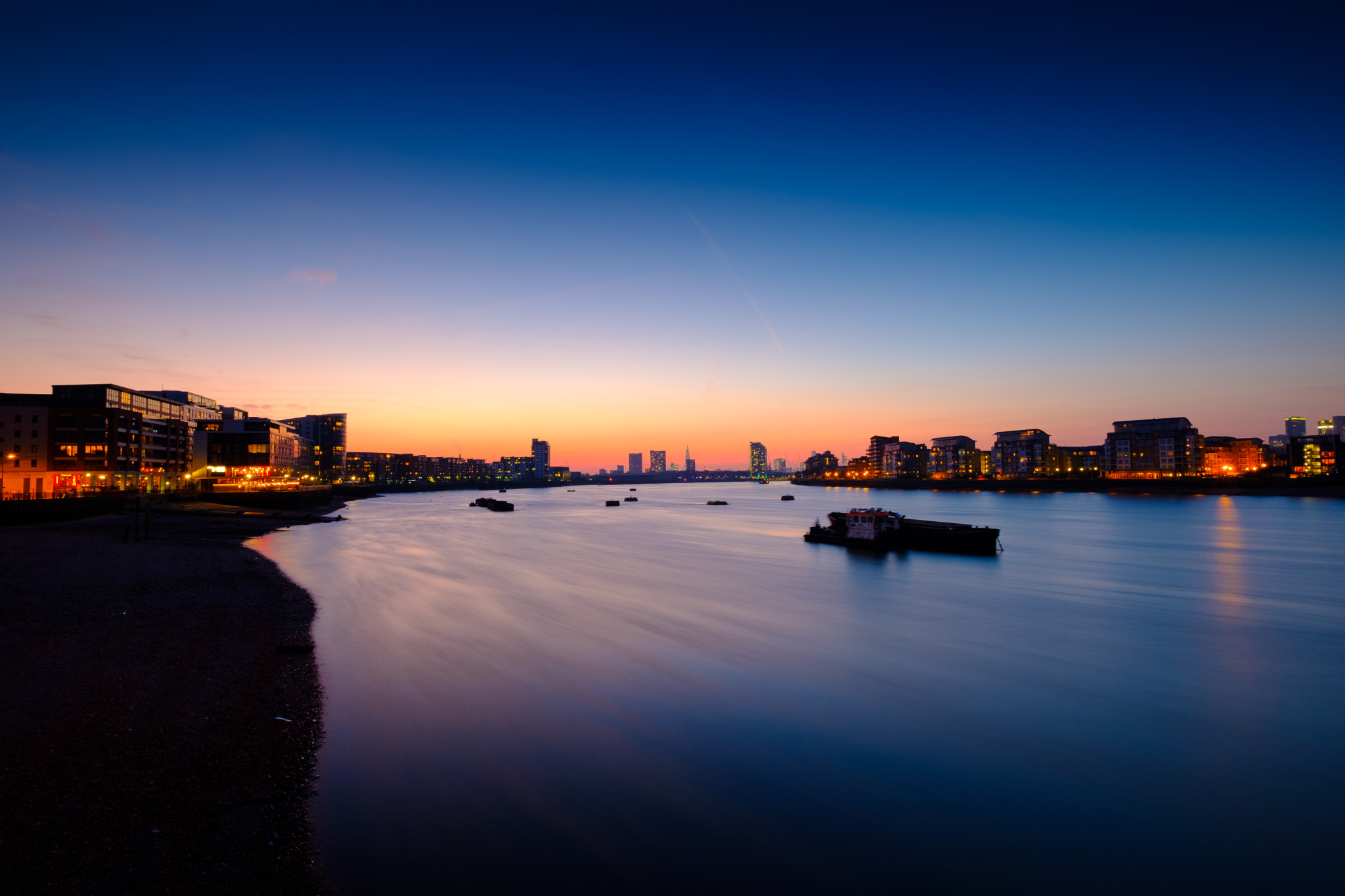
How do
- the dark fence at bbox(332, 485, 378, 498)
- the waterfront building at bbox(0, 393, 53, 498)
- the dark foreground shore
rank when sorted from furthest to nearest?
1. the dark fence at bbox(332, 485, 378, 498)
2. the waterfront building at bbox(0, 393, 53, 498)
3. the dark foreground shore

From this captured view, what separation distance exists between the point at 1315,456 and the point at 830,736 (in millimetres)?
255590

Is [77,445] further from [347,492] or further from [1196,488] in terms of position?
[1196,488]

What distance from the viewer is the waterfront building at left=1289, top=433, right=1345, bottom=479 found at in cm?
18025

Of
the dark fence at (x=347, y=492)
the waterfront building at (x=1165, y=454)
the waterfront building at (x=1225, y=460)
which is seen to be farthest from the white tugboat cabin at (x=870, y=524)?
the waterfront building at (x=1225, y=460)

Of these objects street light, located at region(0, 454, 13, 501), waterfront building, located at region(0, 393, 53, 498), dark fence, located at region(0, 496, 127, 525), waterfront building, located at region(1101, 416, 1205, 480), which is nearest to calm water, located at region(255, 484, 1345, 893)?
dark fence, located at region(0, 496, 127, 525)

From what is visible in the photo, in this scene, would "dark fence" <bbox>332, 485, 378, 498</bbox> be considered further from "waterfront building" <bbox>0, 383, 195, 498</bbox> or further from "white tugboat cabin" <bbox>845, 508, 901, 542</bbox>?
"white tugboat cabin" <bbox>845, 508, 901, 542</bbox>

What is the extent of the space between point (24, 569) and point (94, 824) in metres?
27.3

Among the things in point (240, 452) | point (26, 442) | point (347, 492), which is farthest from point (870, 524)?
point (347, 492)

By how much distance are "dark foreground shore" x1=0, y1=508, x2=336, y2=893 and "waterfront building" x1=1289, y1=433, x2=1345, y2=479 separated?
246 m

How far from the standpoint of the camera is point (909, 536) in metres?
56.4

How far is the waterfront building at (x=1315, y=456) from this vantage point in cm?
18025

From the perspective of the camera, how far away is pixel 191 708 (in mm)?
13484

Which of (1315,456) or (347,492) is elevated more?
(1315,456)

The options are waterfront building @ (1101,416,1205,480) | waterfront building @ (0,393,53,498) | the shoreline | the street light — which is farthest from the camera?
waterfront building @ (1101,416,1205,480)
